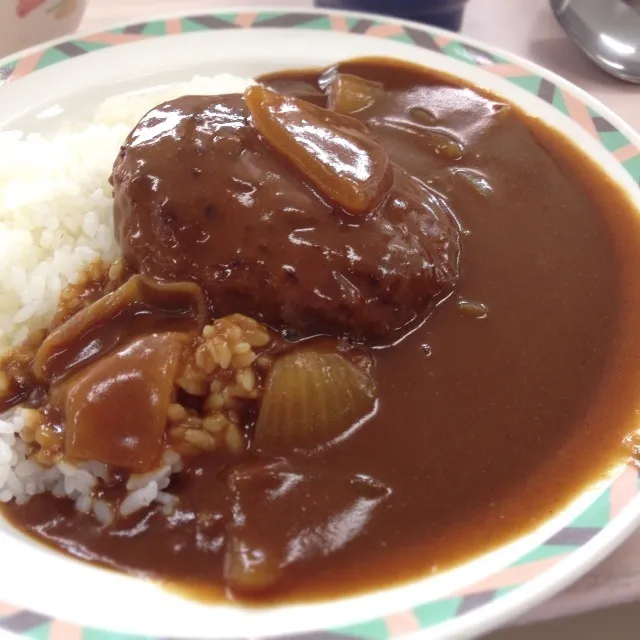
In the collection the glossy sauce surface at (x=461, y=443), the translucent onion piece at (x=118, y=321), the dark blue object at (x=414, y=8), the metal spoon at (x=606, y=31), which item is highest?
the dark blue object at (x=414, y=8)

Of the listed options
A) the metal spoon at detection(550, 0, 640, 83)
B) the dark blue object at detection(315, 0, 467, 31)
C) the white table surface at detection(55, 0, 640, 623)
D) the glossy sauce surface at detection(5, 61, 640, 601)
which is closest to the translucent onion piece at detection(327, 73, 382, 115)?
the glossy sauce surface at detection(5, 61, 640, 601)

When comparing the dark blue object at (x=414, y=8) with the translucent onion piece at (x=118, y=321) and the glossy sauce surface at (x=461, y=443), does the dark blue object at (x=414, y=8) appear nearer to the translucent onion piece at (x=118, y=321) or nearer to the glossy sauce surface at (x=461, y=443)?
the glossy sauce surface at (x=461, y=443)

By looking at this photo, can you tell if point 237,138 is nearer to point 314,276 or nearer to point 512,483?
point 314,276

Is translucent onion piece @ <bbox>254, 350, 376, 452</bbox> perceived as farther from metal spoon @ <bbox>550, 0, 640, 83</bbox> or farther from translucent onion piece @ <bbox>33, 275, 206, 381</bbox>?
metal spoon @ <bbox>550, 0, 640, 83</bbox>

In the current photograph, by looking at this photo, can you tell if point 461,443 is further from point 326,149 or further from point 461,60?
point 461,60

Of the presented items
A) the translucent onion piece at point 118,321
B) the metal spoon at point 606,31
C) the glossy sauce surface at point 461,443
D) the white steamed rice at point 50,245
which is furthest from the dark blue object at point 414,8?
the translucent onion piece at point 118,321

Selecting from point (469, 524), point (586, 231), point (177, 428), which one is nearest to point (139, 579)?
point (177, 428)
